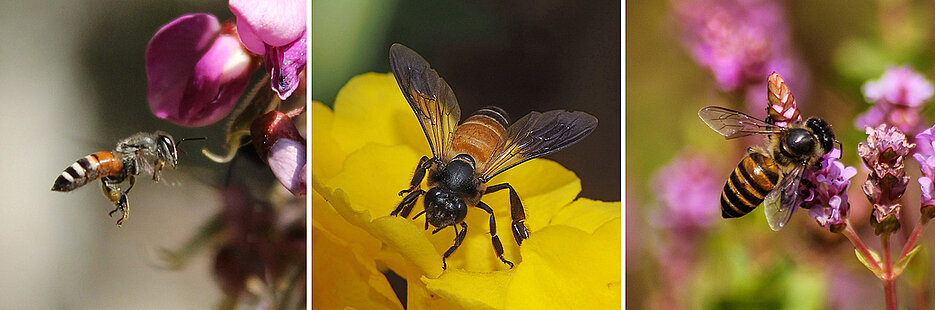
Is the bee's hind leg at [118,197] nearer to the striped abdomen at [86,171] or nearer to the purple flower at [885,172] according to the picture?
the striped abdomen at [86,171]

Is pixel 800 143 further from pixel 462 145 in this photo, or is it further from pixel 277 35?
pixel 277 35

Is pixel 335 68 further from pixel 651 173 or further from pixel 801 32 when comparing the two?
pixel 801 32

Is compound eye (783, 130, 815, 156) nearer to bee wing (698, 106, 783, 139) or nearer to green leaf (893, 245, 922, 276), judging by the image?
bee wing (698, 106, 783, 139)

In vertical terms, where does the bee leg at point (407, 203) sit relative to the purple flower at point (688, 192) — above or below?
above

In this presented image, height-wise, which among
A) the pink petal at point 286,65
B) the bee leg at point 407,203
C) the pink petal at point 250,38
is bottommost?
the bee leg at point 407,203

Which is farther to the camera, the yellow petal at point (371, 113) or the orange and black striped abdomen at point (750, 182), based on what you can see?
the yellow petal at point (371, 113)

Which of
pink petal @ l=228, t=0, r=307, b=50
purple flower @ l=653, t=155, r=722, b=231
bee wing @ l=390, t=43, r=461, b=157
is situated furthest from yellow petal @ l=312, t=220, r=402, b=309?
purple flower @ l=653, t=155, r=722, b=231

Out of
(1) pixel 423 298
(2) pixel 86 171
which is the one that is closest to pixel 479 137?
(1) pixel 423 298

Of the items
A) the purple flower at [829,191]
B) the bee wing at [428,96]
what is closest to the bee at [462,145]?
the bee wing at [428,96]
